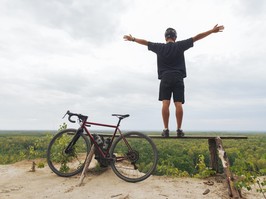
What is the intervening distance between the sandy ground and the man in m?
1.15

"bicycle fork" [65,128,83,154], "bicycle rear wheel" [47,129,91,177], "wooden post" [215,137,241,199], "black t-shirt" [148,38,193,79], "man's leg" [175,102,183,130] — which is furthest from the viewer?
"bicycle rear wheel" [47,129,91,177]

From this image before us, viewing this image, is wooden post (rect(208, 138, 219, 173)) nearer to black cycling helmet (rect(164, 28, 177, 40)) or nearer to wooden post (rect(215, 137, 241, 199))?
wooden post (rect(215, 137, 241, 199))

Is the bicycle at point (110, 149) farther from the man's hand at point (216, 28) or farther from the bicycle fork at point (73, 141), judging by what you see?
the man's hand at point (216, 28)

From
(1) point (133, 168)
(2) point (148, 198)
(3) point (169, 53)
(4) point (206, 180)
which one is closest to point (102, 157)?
(1) point (133, 168)

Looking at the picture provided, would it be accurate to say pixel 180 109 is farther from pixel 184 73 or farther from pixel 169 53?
pixel 169 53

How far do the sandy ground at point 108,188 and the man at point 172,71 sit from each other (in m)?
1.15

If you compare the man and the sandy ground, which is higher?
the man

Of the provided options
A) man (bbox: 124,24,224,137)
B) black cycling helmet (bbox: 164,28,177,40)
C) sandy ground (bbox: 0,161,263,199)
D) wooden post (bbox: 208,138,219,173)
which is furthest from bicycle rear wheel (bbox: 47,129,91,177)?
black cycling helmet (bbox: 164,28,177,40)

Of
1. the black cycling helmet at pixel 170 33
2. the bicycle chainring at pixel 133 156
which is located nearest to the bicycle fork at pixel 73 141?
the bicycle chainring at pixel 133 156

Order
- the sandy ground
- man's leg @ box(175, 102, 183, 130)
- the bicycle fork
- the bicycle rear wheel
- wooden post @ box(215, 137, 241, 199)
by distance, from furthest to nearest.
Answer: the bicycle rear wheel < the bicycle fork < man's leg @ box(175, 102, 183, 130) < the sandy ground < wooden post @ box(215, 137, 241, 199)

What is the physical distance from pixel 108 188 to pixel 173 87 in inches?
106

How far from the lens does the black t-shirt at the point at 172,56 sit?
6.36 m

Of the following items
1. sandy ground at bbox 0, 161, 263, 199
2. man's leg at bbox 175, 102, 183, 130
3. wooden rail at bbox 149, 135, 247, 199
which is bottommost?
sandy ground at bbox 0, 161, 263, 199

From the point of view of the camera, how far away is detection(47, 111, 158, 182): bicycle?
597 centimetres
